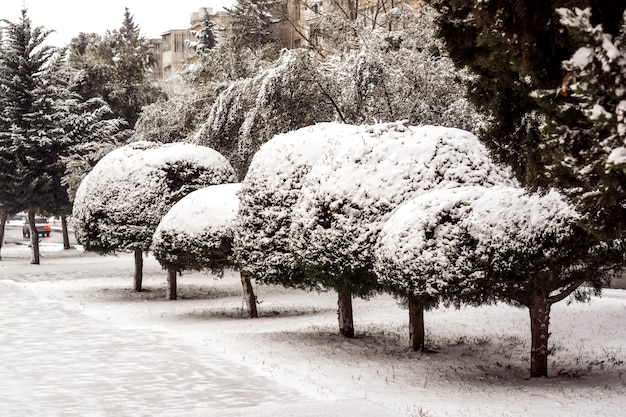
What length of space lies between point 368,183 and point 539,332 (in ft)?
11.2

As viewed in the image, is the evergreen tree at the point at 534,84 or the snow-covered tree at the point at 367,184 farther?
the snow-covered tree at the point at 367,184

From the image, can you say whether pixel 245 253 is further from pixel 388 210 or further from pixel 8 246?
pixel 8 246

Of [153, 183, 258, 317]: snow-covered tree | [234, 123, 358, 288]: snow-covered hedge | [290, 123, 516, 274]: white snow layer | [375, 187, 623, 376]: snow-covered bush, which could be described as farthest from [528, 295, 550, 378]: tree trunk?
[153, 183, 258, 317]: snow-covered tree

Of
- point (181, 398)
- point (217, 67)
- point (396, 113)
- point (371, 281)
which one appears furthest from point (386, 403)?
point (217, 67)

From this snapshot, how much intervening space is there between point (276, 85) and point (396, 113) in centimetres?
334

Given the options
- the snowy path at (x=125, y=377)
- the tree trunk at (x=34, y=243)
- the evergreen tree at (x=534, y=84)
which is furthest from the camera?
the tree trunk at (x=34, y=243)

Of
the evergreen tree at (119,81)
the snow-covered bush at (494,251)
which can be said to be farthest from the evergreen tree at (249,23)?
the snow-covered bush at (494,251)

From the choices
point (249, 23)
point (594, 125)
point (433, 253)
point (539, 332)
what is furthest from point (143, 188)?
point (249, 23)

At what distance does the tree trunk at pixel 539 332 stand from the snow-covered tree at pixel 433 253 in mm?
737

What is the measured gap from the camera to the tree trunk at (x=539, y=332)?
1112 cm

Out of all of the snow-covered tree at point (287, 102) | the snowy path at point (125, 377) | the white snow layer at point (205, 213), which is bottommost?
the snowy path at point (125, 377)

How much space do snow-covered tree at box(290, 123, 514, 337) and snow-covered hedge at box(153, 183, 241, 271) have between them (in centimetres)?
423

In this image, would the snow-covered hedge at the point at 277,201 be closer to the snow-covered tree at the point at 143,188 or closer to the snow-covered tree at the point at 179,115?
the snow-covered tree at the point at 143,188

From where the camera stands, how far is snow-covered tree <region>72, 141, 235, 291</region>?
2195 cm
